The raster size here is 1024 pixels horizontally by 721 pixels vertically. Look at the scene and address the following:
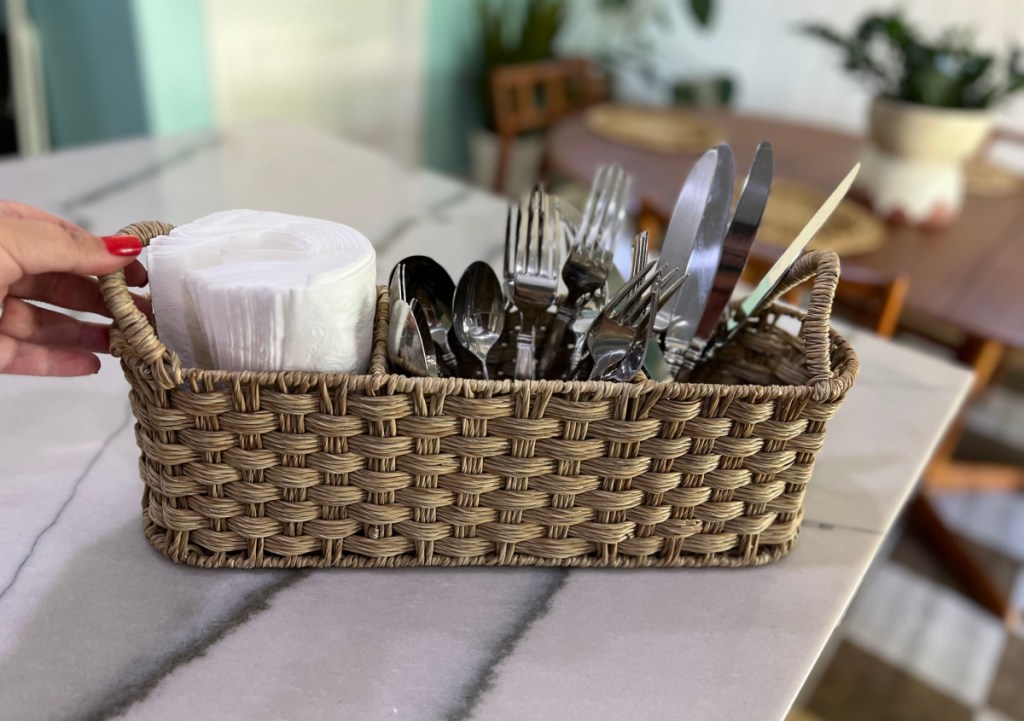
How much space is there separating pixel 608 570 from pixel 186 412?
292 mm

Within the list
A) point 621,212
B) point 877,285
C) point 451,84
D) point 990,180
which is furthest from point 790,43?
point 621,212

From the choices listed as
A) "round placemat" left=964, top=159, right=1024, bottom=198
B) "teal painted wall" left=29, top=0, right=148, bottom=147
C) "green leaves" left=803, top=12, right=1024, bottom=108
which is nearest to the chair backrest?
"green leaves" left=803, top=12, right=1024, bottom=108

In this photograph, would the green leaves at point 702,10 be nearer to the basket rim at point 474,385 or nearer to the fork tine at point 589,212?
the fork tine at point 589,212

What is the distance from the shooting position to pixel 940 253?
1442 mm

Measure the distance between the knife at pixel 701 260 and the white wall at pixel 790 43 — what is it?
2.43m

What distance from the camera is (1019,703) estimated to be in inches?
54.8

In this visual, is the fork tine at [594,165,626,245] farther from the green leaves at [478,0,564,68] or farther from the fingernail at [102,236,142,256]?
the green leaves at [478,0,564,68]

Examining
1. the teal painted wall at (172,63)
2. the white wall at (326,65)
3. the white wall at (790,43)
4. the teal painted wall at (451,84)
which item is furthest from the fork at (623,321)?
the teal painted wall at (451,84)

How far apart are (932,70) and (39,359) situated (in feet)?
5.08

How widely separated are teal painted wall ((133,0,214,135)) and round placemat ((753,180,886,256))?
1464 mm

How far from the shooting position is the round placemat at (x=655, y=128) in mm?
1855

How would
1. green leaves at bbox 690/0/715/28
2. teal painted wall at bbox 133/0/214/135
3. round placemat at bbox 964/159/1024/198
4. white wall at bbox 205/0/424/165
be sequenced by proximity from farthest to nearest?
green leaves at bbox 690/0/715/28 → white wall at bbox 205/0/424/165 → teal painted wall at bbox 133/0/214/135 → round placemat at bbox 964/159/1024/198

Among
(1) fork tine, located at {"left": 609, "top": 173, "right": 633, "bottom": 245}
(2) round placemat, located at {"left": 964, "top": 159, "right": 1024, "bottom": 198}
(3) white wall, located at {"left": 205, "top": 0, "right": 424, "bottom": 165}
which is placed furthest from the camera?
(3) white wall, located at {"left": 205, "top": 0, "right": 424, "bottom": 165}

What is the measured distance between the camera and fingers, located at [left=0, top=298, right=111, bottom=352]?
56 centimetres
